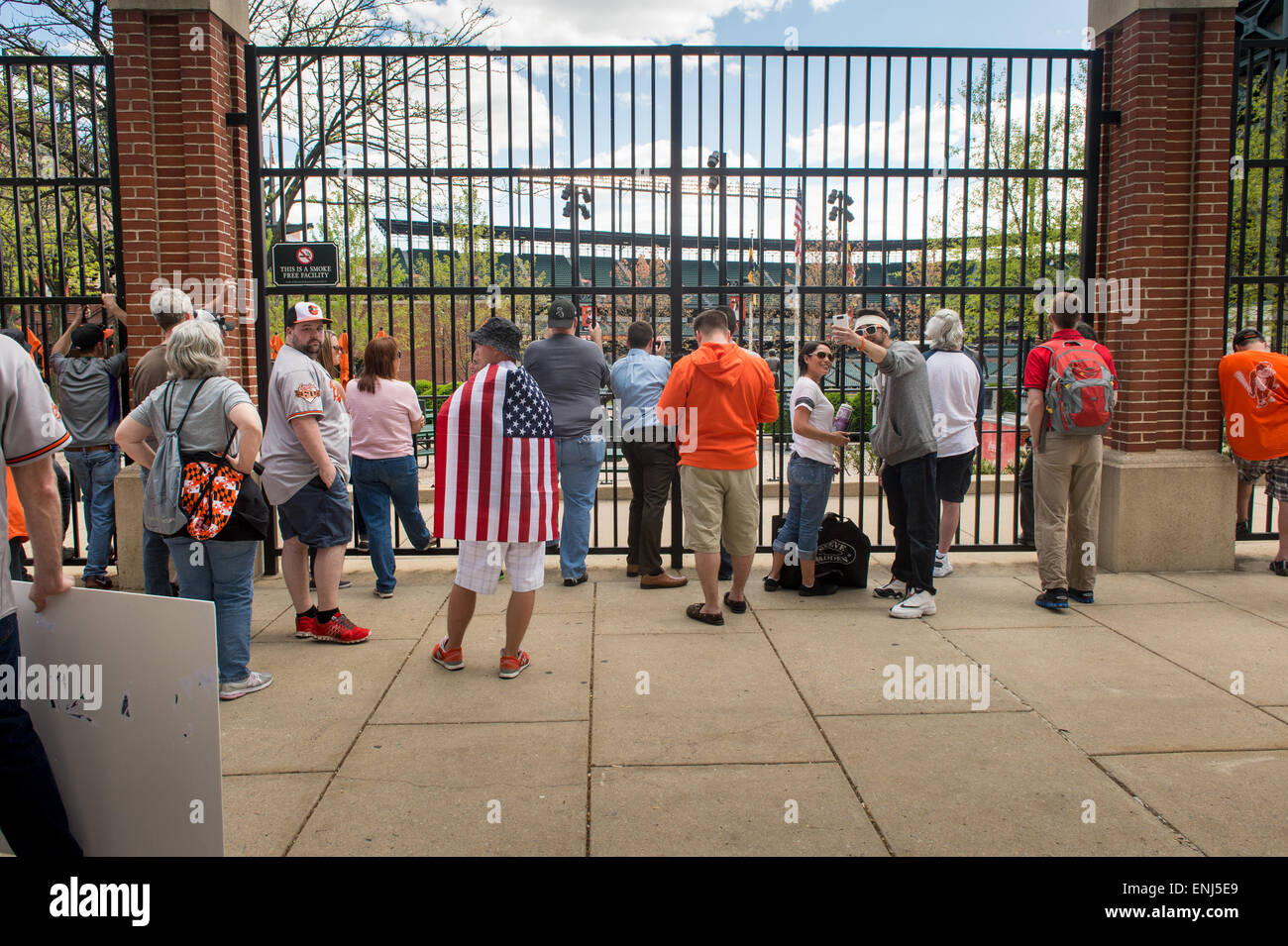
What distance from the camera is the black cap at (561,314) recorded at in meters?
6.71

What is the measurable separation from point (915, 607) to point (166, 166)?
233 inches

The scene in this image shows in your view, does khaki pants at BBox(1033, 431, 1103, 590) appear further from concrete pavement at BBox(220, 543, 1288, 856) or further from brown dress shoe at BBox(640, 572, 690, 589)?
A: brown dress shoe at BBox(640, 572, 690, 589)

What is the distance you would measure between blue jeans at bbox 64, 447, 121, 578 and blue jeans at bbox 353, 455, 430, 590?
171 cm

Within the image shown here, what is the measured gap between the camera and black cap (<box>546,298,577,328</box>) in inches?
264

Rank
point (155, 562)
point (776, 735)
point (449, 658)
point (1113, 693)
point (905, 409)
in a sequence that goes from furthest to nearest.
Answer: point (905, 409)
point (449, 658)
point (155, 562)
point (1113, 693)
point (776, 735)

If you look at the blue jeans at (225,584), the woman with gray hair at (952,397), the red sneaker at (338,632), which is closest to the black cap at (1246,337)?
the woman with gray hair at (952,397)

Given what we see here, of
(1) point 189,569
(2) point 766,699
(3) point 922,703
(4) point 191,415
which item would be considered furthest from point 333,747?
(3) point 922,703

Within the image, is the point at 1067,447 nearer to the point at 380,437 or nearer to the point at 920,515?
the point at 920,515

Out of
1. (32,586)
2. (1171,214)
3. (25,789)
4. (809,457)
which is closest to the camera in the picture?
(25,789)

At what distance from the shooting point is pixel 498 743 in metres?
4.10

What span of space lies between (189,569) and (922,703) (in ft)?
11.5

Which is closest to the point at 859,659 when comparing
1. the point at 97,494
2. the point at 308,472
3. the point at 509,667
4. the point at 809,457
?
the point at 809,457

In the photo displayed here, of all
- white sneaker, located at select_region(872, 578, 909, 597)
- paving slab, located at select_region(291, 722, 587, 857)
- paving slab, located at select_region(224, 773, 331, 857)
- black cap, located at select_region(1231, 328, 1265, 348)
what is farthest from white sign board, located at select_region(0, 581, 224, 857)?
black cap, located at select_region(1231, 328, 1265, 348)

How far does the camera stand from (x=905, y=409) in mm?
5957
